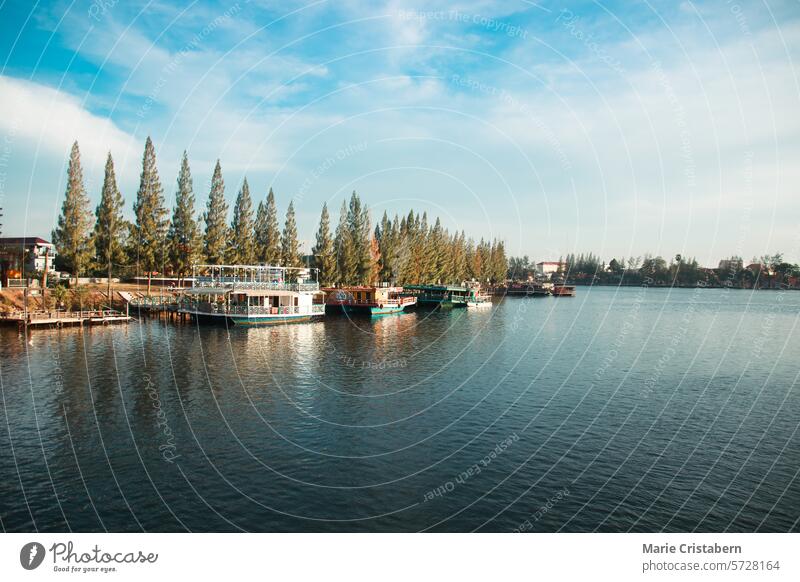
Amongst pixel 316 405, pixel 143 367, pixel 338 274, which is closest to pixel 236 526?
pixel 316 405

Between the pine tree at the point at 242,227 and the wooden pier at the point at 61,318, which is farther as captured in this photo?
the pine tree at the point at 242,227

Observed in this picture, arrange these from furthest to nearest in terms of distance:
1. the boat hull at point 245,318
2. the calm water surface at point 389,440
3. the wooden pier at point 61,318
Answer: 1. the boat hull at point 245,318
2. the wooden pier at point 61,318
3. the calm water surface at point 389,440

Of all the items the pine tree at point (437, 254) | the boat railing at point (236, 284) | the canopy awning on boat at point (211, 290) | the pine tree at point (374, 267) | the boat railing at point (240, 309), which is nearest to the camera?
the boat railing at point (240, 309)

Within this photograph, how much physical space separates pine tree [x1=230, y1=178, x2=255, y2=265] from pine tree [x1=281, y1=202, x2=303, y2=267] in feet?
29.7

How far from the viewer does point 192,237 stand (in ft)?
309

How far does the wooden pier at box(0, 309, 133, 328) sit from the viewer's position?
2352 inches

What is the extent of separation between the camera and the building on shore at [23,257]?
8272 cm

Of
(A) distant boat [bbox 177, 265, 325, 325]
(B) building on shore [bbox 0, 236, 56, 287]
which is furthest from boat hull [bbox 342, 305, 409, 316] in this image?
(B) building on shore [bbox 0, 236, 56, 287]

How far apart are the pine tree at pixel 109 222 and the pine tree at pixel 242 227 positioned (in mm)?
20146

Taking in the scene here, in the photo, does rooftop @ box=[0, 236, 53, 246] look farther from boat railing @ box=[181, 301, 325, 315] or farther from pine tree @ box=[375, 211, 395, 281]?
pine tree @ box=[375, 211, 395, 281]

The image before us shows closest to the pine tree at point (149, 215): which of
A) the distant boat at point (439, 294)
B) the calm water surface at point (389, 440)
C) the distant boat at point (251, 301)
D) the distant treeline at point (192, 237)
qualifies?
the distant treeline at point (192, 237)

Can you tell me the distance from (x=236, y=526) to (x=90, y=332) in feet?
164

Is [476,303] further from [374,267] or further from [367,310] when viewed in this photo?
[367,310]

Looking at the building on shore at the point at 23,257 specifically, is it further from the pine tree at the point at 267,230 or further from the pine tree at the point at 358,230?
the pine tree at the point at 358,230
